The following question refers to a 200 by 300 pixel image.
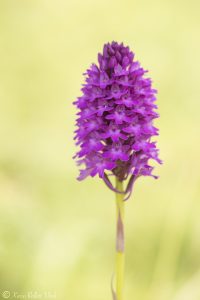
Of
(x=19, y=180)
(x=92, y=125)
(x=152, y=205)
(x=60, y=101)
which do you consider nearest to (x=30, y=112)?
(x=60, y=101)

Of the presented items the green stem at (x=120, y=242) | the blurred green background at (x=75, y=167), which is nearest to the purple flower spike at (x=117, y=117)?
the green stem at (x=120, y=242)

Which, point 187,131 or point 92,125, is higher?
point 187,131

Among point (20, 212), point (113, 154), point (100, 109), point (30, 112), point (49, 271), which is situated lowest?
point (49, 271)

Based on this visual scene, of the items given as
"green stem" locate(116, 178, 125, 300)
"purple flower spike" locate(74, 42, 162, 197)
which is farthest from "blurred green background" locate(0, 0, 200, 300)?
"purple flower spike" locate(74, 42, 162, 197)

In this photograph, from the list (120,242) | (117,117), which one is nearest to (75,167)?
(120,242)

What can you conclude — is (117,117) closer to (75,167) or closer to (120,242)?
(120,242)

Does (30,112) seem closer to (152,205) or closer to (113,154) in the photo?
(152,205)

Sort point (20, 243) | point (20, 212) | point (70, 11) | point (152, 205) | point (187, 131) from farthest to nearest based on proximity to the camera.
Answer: point (70, 11)
point (187, 131)
point (152, 205)
point (20, 212)
point (20, 243)
